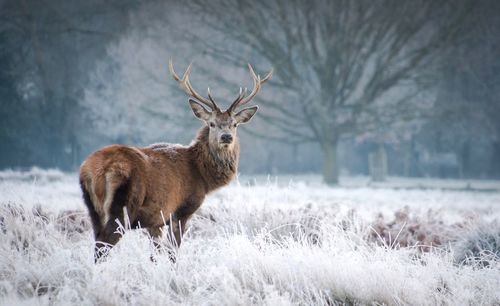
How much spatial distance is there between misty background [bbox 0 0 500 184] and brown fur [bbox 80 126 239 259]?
12445 millimetres

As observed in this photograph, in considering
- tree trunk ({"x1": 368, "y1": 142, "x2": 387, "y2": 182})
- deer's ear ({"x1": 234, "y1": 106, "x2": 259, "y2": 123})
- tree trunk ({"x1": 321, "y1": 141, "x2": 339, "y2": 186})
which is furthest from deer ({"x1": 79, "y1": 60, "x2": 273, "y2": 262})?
tree trunk ({"x1": 368, "y1": 142, "x2": 387, "y2": 182})

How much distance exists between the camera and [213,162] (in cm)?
645

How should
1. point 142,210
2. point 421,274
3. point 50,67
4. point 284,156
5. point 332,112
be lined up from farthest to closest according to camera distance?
point 284,156
point 50,67
point 332,112
point 142,210
point 421,274

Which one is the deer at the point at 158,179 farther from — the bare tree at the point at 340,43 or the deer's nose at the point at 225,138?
the bare tree at the point at 340,43

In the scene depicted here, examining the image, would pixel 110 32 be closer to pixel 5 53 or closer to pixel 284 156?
pixel 5 53

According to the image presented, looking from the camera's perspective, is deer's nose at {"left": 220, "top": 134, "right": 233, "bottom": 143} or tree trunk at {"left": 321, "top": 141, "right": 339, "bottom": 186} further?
tree trunk at {"left": 321, "top": 141, "right": 339, "bottom": 186}

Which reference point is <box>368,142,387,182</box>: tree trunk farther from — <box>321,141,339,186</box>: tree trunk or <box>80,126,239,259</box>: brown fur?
<box>80,126,239,259</box>: brown fur

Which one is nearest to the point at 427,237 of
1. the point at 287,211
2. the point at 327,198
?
the point at 287,211

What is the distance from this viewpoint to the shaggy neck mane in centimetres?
634

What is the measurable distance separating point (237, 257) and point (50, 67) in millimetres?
17838

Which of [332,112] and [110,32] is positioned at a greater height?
[110,32]

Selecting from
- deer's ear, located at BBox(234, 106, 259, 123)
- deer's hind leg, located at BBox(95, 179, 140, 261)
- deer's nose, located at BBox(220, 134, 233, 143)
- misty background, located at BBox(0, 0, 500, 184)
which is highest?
misty background, located at BBox(0, 0, 500, 184)

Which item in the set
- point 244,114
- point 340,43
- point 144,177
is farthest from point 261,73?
point 144,177

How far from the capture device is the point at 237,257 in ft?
15.5
